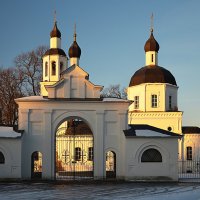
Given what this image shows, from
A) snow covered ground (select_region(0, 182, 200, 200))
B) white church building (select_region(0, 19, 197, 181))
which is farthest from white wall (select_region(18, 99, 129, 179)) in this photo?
snow covered ground (select_region(0, 182, 200, 200))

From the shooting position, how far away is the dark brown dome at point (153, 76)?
128 ft

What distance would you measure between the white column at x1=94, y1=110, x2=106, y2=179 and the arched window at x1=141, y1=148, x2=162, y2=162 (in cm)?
254

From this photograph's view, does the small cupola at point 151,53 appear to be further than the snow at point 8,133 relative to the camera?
Yes

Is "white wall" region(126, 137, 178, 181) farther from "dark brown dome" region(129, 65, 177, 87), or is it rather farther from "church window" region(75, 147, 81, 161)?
"church window" region(75, 147, 81, 161)

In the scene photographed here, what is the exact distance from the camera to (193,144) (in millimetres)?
39688

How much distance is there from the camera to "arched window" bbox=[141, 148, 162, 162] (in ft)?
83.3

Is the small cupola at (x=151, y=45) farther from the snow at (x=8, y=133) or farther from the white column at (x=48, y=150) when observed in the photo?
the snow at (x=8, y=133)

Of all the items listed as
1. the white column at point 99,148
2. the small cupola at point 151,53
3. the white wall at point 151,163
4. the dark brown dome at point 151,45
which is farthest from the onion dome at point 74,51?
the white wall at point 151,163

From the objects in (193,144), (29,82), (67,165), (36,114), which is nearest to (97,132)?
(36,114)

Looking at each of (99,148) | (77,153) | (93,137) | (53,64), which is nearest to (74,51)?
(53,64)

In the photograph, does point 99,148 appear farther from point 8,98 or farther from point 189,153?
point 8,98

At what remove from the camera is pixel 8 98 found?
42469mm

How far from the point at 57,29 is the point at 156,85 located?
11323 millimetres

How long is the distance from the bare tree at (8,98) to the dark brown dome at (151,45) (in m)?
14.1
